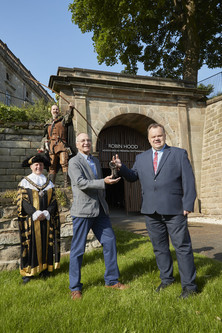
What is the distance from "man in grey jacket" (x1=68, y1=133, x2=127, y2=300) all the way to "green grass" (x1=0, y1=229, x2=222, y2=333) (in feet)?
0.70

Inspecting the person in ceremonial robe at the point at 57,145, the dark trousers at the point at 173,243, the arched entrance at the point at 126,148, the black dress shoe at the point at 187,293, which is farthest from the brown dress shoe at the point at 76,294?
the arched entrance at the point at 126,148

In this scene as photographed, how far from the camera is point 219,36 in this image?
1488cm

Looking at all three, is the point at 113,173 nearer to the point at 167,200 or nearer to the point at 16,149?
the point at 167,200

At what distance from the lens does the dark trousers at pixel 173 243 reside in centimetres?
263

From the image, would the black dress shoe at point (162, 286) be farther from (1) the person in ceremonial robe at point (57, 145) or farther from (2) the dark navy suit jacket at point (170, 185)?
(1) the person in ceremonial robe at point (57, 145)

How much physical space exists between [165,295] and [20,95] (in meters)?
23.3

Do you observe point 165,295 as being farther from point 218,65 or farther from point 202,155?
point 218,65

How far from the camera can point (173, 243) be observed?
9.05 feet

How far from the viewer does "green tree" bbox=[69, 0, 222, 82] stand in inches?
460

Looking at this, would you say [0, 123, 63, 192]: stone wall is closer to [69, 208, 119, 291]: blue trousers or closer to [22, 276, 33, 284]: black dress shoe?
[22, 276, 33, 284]: black dress shoe

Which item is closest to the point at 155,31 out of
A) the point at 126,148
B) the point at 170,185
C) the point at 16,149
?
the point at 126,148

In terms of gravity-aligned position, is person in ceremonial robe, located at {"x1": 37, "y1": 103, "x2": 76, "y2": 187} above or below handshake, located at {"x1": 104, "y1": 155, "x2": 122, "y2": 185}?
above

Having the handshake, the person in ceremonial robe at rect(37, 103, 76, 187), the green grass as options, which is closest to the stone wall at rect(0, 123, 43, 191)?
the person in ceremonial robe at rect(37, 103, 76, 187)

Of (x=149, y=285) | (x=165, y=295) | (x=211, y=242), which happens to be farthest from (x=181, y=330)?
(x=211, y=242)
